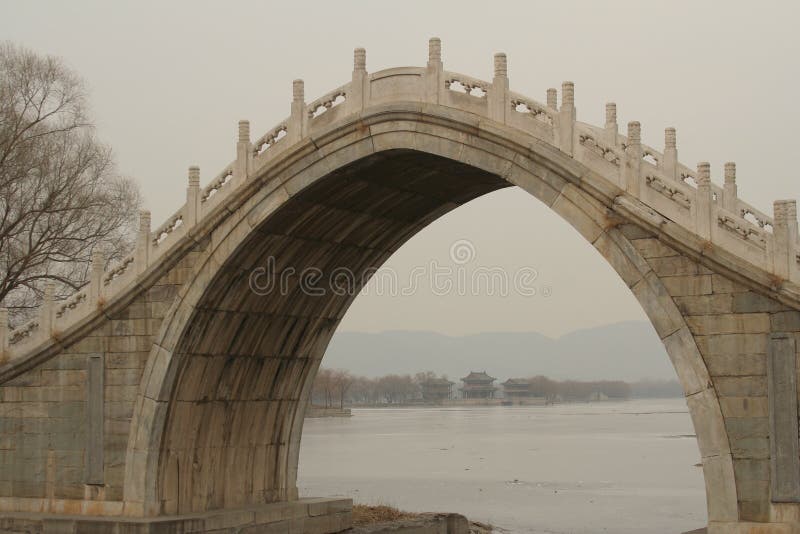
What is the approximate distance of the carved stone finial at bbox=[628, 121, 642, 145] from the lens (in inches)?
661

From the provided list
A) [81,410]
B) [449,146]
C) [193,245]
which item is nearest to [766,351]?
[449,146]

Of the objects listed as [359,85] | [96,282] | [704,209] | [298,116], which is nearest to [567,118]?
[704,209]

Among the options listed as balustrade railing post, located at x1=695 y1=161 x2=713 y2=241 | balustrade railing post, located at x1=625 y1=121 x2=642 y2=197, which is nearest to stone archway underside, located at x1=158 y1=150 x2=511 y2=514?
balustrade railing post, located at x1=625 y1=121 x2=642 y2=197

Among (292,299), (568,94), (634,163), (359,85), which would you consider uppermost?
(359,85)

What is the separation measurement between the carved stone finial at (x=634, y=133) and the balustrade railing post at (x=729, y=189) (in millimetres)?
4011

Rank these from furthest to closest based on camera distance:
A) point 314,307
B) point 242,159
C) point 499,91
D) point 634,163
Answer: point 314,307 → point 242,159 → point 499,91 → point 634,163

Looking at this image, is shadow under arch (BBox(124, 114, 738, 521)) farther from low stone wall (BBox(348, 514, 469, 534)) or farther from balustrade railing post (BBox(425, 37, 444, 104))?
low stone wall (BBox(348, 514, 469, 534))

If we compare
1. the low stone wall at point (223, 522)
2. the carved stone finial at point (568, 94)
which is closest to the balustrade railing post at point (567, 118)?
the carved stone finial at point (568, 94)

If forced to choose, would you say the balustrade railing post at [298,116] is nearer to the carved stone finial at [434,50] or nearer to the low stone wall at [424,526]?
the carved stone finial at [434,50]

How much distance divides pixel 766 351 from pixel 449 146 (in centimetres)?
629

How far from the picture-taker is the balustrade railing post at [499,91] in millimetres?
18078

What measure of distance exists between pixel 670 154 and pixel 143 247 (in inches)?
402

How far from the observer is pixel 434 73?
19016 millimetres

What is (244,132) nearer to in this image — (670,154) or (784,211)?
(670,154)
